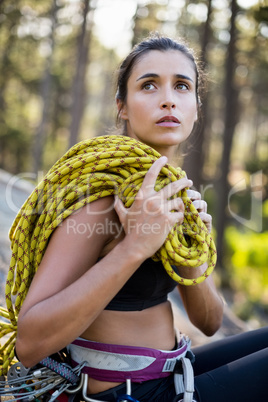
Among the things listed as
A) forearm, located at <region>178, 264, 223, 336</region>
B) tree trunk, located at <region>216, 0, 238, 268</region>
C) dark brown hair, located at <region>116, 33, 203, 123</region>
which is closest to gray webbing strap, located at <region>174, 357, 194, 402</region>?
forearm, located at <region>178, 264, 223, 336</region>

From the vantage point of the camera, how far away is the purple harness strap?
1.48 metres

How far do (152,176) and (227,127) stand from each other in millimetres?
11329

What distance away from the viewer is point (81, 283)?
126cm

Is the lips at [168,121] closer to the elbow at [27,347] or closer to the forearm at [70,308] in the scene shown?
the forearm at [70,308]

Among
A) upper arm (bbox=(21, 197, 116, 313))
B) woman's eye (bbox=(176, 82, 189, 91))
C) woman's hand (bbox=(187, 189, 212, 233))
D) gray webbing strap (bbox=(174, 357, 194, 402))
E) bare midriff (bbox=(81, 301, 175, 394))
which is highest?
woman's eye (bbox=(176, 82, 189, 91))

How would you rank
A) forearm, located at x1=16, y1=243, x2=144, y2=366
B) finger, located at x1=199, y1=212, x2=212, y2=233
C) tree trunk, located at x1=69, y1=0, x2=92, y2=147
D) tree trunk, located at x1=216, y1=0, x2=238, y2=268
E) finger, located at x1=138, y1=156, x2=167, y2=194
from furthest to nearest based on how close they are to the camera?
tree trunk, located at x1=69, y1=0, x2=92, y2=147
tree trunk, located at x1=216, y1=0, x2=238, y2=268
finger, located at x1=199, y1=212, x2=212, y2=233
finger, located at x1=138, y1=156, x2=167, y2=194
forearm, located at x1=16, y1=243, x2=144, y2=366

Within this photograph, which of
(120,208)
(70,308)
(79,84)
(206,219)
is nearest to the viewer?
(70,308)

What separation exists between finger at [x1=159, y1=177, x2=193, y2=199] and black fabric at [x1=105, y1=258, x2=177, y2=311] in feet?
0.92

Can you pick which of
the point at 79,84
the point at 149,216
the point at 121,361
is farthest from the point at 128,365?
the point at 79,84

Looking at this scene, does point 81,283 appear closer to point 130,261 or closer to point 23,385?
point 130,261

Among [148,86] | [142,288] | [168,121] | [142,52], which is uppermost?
[142,52]

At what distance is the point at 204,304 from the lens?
6.48 feet

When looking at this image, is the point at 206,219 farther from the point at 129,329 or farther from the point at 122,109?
the point at 122,109

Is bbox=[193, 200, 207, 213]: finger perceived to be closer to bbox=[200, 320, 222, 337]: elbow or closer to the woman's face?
the woman's face
